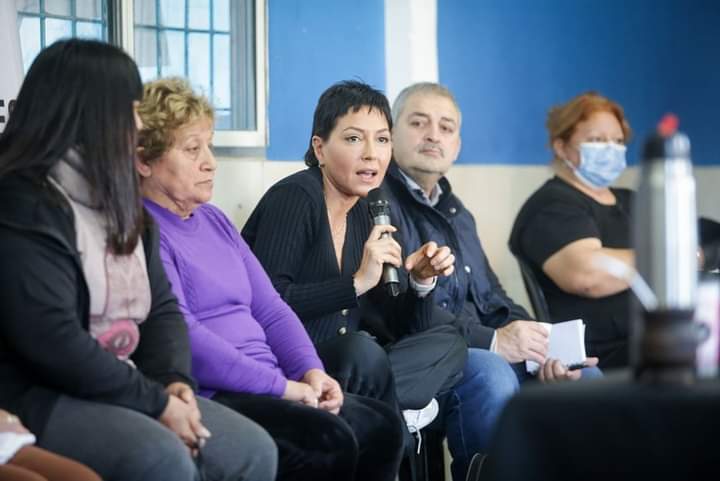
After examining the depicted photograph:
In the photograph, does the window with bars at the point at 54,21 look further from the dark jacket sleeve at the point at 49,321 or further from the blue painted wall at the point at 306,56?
the dark jacket sleeve at the point at 49,321

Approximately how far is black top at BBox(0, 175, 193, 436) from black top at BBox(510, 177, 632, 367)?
2152 millimetres

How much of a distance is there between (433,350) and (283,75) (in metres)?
1.28

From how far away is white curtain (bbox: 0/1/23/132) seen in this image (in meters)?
3.36

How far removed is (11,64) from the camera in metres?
3.39

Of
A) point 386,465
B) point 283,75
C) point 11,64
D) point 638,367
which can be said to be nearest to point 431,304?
point 386,465

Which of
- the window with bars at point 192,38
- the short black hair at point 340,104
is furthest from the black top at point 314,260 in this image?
the window with bars at point 192,38

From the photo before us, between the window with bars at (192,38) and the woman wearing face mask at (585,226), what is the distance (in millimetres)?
1058

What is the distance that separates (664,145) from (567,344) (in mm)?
2305

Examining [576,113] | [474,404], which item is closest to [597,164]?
[576,113]

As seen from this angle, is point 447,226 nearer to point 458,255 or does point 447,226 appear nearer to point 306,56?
point 458,255

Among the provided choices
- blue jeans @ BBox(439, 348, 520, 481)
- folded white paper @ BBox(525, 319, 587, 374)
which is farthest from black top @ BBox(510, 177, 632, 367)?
blue jeans @ BBox(439, 348, 520, 481)

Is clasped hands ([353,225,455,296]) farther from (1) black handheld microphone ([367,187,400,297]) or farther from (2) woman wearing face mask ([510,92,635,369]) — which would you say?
(2) woman wearing face mask ([510,92,635,369])

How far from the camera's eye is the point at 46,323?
2.50 m

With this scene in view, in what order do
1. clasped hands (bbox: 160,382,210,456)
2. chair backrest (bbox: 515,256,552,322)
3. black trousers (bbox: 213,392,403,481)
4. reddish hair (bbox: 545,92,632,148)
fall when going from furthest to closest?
reddish hair (bbox: 545,92,632,148), chair backrest (bbox: 515,256,552,322), black trousers (bbox: 213,392,403,481), clasped hands (bbox: 160,382,210,456)
